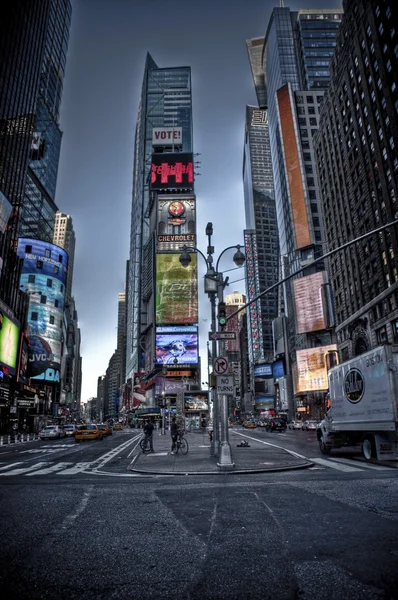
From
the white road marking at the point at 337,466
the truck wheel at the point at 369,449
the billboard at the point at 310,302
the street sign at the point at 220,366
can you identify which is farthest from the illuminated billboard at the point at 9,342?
the billboard at the point at 310,302

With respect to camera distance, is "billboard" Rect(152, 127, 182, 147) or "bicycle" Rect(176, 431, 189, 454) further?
"billboard" Rect(152, 127, 182, 147)

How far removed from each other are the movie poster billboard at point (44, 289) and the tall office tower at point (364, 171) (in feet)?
220

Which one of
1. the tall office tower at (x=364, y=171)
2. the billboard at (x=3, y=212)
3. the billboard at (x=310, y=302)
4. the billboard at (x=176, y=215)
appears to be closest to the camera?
the tall office tower at (x=364, y=171)

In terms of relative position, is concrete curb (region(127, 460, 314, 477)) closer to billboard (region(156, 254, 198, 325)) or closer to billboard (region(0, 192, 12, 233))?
billboard (region(0, 192, 12, 233))

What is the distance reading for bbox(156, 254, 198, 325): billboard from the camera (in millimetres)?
129000

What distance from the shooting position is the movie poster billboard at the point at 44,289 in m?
96.6

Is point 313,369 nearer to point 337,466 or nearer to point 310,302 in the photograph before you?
point 310,302

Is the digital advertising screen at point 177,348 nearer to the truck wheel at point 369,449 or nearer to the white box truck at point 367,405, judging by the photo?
the white box truck at point 367,405

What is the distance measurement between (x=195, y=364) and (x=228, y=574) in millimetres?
125063

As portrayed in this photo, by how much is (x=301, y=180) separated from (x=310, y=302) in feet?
138

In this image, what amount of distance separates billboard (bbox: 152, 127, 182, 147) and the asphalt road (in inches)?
7071

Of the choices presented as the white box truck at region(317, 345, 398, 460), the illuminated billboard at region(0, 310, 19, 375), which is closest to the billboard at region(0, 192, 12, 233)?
the illuminated billboard at region(0, 310, 19, 375)

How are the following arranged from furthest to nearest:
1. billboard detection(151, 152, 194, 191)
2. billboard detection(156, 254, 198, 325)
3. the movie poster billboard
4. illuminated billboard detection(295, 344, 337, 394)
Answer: billboard detection(151, 152, 194, 191) < billboard detection(156, 254, 198, 325) < the movie poster billboard < illuminated billboard detection(295, 344, 337, 394)

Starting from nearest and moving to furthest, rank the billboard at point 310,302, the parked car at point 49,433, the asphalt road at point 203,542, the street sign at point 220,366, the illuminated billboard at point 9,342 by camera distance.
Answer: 1. the asphalt road at point 203,542
2. the street sign at point 220,366
3. the parked car at point 49,433
4. the illuminated billboard at point 9,342
5. the billboard at point 310,302
